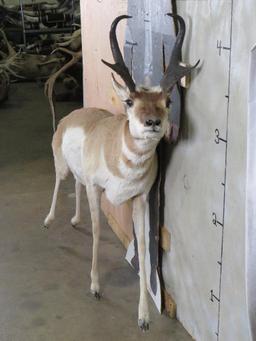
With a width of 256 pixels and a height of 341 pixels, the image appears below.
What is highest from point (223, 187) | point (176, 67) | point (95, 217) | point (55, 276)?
point (176, 67)

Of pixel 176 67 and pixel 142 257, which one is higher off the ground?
pixel 176 67

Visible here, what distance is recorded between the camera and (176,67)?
7.25 feet

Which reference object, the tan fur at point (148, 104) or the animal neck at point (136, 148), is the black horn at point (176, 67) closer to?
the tan fur at point (148, 104)

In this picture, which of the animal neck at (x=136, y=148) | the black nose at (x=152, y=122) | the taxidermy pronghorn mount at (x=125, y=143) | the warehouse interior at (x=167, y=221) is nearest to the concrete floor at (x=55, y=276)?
the warehouse interior at (x=167, y=221)

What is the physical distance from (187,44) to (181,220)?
0.80 meters

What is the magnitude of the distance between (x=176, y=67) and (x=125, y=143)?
1.47ft

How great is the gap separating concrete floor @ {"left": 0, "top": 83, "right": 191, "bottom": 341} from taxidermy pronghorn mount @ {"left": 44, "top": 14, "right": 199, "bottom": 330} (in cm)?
14

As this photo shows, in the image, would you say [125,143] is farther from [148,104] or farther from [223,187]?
[223,187]

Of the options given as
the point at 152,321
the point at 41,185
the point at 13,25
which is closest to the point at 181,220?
the point at 152,321

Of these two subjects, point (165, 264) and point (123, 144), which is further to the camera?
point (165, 264)

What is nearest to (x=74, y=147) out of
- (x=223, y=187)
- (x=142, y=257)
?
(x=142, y=257)

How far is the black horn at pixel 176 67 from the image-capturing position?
2.16 metres

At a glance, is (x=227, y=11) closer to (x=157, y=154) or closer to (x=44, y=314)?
(x=157, y=154)

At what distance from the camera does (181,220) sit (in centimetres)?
250
